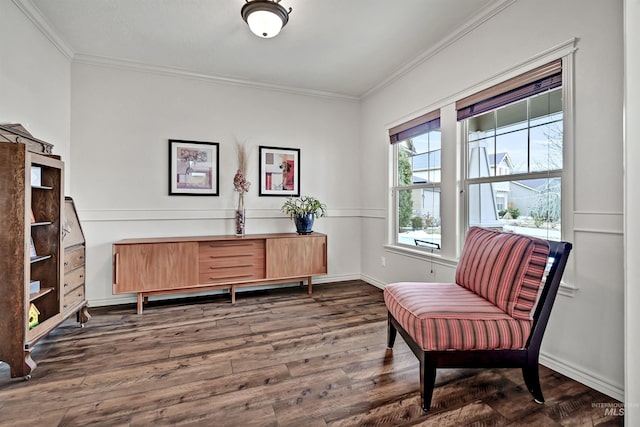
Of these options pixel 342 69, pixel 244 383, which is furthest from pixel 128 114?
pixel 244 383

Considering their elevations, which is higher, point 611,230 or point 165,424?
point 611,230

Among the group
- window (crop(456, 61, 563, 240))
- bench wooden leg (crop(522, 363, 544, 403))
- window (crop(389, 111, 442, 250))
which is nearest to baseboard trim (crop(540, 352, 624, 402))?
bench wooden leg (crop(522, 363, 544, 403))

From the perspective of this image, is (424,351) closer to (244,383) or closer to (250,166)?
(244,383)

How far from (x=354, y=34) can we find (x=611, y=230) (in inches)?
92.4

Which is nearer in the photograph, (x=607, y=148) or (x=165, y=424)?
(x=165, y=424)

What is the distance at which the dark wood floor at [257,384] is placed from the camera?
156 centimetres

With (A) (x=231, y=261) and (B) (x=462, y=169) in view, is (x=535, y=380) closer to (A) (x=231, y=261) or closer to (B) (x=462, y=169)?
(B) (x=462, y=169)

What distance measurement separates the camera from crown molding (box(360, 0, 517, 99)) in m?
2.35

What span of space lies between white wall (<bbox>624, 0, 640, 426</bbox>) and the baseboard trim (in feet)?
1.69

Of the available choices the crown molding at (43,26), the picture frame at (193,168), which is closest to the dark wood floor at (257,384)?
the picture frame at (193,168)

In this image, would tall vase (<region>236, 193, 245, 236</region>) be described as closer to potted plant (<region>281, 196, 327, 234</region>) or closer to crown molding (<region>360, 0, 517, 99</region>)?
potted plant (<region>281, 196, 327, 234</region>)

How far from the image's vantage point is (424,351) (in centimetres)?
163

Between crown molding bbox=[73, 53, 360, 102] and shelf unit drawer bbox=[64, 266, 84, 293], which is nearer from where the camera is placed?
shelf unit drawer bbox=[64, 266, 84, 293]

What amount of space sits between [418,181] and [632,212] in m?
2.14
